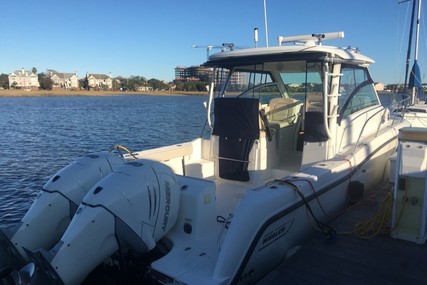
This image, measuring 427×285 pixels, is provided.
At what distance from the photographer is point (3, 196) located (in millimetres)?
8422

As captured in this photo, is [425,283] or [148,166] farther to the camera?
[148,166]

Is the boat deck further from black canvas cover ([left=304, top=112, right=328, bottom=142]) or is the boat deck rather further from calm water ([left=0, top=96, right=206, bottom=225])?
calm water ([left=0, top=96, right=206, bottom=225])

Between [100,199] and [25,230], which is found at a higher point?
[100,199]

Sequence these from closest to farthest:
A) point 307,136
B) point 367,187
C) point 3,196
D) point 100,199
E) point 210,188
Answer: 1. point 100,199
2. point 210,188
3. point 307,136
4. point 367,187
5. point 3,196

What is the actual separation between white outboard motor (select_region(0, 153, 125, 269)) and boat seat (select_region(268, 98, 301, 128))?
3.30 m

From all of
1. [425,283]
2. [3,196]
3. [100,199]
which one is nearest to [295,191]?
[425,283]

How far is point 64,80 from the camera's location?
125688 mm

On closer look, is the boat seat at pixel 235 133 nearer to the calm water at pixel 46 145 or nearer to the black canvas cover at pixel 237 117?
the black canvas cover at pixel 237 117

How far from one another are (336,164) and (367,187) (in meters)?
1.28

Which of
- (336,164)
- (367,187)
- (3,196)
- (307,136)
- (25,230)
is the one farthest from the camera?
(3,196)

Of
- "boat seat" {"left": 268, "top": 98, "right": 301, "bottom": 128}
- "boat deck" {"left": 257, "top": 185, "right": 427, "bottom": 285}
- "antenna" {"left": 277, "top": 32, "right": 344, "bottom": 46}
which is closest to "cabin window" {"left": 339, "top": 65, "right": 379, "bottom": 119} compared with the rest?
"antenna" {"left": 277, "top": 32, "right": 344, "bottom": 46}

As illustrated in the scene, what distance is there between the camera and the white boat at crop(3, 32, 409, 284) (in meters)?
3.00

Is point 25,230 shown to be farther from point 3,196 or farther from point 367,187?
point 3,196

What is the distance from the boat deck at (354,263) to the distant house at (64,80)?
129328 millimetres
